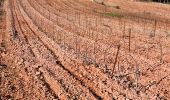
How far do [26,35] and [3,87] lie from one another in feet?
29.4

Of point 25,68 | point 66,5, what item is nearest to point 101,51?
point 25,68

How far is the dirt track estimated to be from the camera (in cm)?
1285

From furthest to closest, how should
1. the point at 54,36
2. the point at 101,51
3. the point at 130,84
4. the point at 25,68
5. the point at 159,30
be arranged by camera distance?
1. the point at 159,30
2. the point at 54,36
3. the point at 101,51
4. the point at 25,68
5. the point at 130,84

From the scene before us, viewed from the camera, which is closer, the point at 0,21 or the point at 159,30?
the point at 159,30

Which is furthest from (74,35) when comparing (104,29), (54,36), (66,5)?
(66,5)

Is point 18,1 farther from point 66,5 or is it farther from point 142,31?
point 142,31

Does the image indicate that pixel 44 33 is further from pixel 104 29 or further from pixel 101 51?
pixel 101 51

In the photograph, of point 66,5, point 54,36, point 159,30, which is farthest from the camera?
point 66,5

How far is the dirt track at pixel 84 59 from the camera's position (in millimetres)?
12845

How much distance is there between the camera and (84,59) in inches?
645

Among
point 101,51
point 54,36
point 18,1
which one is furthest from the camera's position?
point 18,1

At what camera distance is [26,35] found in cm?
2223

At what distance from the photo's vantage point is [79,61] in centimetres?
1612

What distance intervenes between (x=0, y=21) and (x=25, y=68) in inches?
510
